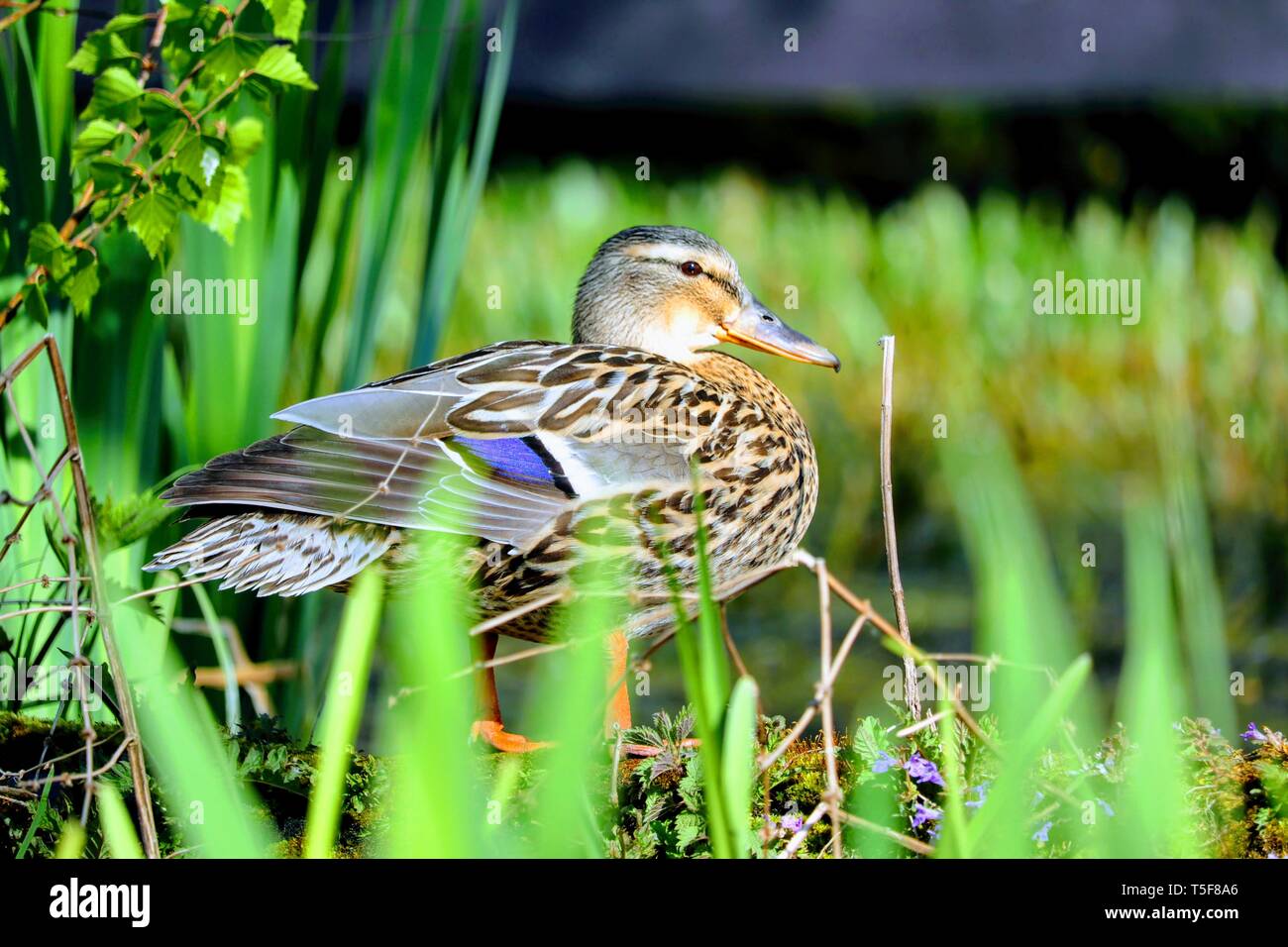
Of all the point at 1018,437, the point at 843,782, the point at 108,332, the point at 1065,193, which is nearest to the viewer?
the point at 843,782

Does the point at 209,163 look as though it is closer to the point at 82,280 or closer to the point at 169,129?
the point at 169,129

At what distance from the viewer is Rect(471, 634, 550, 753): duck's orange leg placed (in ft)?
5.41

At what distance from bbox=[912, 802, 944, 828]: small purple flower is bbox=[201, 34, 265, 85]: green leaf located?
0.95m

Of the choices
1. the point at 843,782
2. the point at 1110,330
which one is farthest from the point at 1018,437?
the point at 843,782

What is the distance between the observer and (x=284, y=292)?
184 centimetres

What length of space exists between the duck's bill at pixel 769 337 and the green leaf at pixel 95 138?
3.01 ft

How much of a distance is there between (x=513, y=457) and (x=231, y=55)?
1.64ft

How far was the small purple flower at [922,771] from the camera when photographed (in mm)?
1250

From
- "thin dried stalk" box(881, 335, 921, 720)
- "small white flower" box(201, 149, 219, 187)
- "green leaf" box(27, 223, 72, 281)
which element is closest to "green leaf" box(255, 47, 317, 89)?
"small white flower" box(201, 149, 219, 187)

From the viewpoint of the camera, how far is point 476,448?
1567mm

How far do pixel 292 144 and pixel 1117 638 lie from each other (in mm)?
1953

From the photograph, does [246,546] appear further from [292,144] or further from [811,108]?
[811,108]
